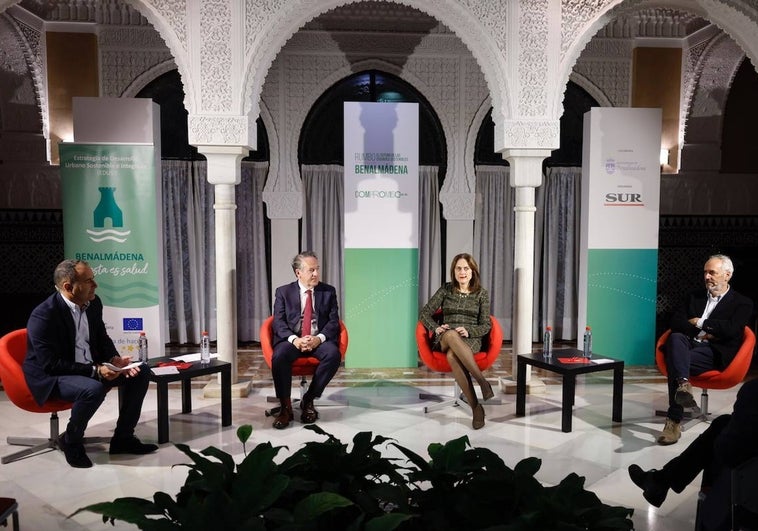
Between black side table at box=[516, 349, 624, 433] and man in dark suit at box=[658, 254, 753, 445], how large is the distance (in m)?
0.36

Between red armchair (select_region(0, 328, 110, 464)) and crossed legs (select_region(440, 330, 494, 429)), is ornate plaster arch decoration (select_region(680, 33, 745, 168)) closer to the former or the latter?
crossed legs (select_region(440, 330, 494, 429))

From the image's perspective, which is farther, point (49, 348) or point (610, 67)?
point (610, 67)

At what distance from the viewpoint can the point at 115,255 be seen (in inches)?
213

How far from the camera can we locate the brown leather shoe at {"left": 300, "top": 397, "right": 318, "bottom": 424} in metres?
4.62

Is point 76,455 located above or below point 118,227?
below

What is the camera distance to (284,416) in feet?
14.8

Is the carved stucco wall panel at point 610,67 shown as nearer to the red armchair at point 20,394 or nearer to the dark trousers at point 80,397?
the dark trousers at point 80,397

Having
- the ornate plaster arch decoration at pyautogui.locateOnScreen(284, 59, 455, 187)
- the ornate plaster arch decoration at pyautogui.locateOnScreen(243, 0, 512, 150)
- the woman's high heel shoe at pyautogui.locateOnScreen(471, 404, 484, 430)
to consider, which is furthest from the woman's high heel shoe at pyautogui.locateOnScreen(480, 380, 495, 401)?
the ornate plaster arch decoration at pyautogui.locateOnScreen(284, 59, 455, 187)

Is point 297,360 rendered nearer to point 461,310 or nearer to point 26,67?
point 461,310

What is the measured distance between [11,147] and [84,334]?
13.5ft

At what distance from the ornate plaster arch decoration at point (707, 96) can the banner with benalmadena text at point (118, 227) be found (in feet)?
19.3

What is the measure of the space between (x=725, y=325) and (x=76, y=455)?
167 inches

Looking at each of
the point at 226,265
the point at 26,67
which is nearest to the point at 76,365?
the point at 226,265

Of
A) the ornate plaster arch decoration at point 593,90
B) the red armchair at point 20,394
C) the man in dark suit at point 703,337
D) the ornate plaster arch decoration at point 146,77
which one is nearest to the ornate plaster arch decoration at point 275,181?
the ornate plaster arch decoration at point 146,77
